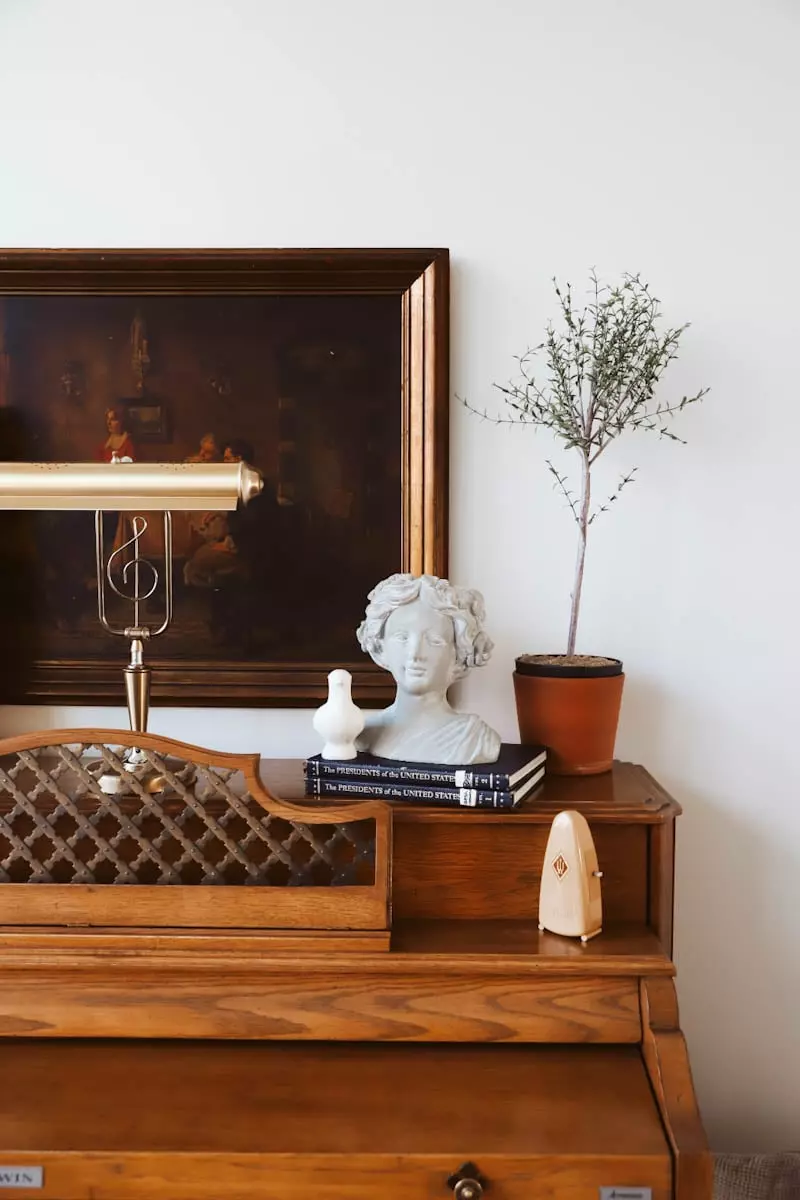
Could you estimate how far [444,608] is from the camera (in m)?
1.53

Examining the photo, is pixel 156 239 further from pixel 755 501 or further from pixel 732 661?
pixel 732 661

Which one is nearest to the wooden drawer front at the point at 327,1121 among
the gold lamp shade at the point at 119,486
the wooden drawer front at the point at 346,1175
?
the wooden drawer front at the point at 346,1175

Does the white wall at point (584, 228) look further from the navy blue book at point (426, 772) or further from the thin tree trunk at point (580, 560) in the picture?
the navy blue book at point (426, 772)

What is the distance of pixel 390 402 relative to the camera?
1903 mm

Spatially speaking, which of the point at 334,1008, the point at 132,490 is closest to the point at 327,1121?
the point at 334,1008

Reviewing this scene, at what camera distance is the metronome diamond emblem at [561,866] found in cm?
142

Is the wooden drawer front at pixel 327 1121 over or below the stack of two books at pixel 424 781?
below

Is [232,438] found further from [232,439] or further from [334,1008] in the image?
[334,1008]

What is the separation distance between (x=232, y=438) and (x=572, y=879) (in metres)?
1.04

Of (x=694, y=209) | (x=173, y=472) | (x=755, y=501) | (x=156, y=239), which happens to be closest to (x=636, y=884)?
(x=755, y=501)

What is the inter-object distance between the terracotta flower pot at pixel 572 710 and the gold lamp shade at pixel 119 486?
0.60 metres

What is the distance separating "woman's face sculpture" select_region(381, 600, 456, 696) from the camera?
60.0 inches

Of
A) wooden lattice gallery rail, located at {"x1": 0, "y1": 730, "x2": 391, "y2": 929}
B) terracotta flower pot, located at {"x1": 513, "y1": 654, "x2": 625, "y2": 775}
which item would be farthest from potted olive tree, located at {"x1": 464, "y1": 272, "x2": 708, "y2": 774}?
wooden lattice gallery rail, located at {"x1": 0, "y1": 730, "x2": 391, "y2": 929}

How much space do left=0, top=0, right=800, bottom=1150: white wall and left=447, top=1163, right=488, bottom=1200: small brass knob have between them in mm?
859
